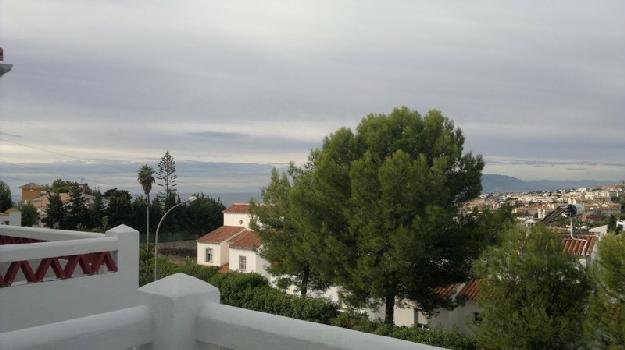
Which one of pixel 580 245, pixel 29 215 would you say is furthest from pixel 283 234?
pixel 29 215

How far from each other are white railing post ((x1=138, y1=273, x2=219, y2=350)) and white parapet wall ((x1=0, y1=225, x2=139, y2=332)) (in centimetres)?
223

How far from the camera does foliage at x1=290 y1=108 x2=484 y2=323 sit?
19203mm

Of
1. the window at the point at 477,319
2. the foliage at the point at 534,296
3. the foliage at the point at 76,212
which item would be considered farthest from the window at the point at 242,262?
the foliage at the point at 76,212

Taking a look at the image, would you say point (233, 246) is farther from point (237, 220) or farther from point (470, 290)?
point (470, 290)

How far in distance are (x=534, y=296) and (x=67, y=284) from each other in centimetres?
1278

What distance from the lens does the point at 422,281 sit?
65.1 ft

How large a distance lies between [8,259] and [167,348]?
2.41m

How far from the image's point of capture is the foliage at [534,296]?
1394 centimetres

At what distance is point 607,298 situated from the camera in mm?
13406

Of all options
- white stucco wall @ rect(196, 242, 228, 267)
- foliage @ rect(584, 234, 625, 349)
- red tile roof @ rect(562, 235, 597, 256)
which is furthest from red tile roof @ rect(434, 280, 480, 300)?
white stucco wall @ rect(196, 242, 228, 267)

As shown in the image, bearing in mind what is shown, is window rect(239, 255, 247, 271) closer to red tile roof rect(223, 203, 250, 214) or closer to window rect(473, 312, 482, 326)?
red tile roof rect(223, 203, 250, 214)

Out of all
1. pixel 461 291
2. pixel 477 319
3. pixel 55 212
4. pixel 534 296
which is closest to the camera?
pixel 534 296

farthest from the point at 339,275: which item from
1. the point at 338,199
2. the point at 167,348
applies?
the point at 167,348

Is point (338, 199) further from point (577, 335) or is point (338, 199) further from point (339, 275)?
point (577, 335)
